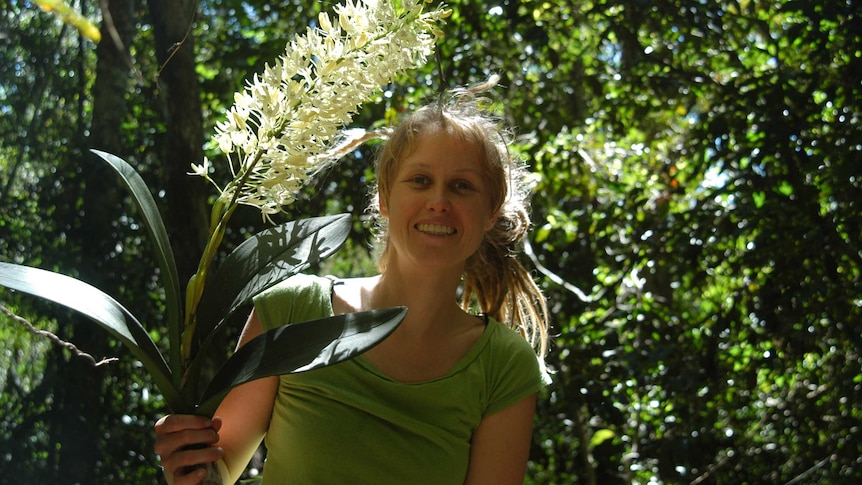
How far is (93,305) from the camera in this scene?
0.85m

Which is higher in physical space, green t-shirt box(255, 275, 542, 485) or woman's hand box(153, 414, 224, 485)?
green t-shirt box(255, 275, 542, 485)

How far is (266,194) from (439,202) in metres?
0.41

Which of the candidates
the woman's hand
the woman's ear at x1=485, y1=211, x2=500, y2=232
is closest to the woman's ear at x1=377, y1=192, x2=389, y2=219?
the woman's ear at x1=485, y1=211, x2=500, y2=232

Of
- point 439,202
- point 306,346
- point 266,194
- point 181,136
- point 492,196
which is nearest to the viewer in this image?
point 306,346

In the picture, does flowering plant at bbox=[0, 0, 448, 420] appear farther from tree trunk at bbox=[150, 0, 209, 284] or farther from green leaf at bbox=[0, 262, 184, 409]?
tree trunk at bbox=[150, 0, 209, 284]

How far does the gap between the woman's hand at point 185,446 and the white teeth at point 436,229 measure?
488 millimetres

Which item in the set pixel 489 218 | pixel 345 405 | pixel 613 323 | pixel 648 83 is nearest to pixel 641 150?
pixel 648 83

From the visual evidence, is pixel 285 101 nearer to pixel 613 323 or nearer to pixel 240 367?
pixel 240 367

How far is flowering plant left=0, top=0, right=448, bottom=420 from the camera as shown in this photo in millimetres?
847

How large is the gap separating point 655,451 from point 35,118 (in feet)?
7.22

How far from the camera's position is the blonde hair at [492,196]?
4.58 feet

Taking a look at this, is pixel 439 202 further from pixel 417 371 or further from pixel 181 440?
pixel 181 440

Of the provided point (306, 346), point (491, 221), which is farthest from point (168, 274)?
point (491, 221)

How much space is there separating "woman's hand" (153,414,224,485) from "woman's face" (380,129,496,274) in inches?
19.0
